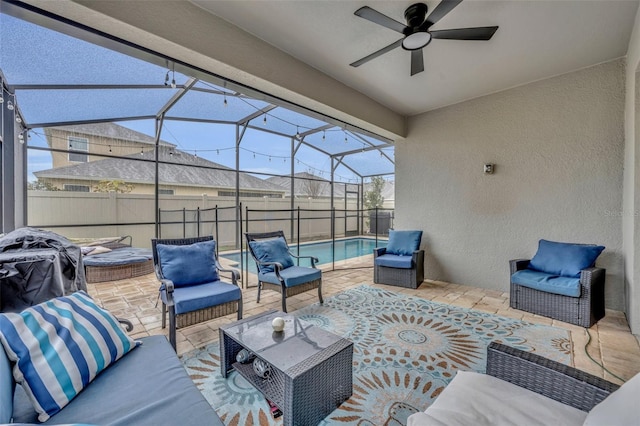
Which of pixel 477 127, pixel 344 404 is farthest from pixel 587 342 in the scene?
pixel 477 127

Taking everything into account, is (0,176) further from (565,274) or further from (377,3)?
(565,274)

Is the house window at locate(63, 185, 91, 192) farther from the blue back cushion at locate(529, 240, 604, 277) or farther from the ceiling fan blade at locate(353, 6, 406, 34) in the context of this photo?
the blue back cushion at locate(529, 240, 604, 277)

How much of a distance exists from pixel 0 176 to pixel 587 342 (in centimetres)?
751

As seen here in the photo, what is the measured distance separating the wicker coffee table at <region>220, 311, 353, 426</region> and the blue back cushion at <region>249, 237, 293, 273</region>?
1.56m


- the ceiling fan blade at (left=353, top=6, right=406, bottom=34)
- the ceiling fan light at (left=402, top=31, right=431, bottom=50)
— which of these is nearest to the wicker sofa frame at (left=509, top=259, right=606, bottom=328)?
the ceiling fan light at (left=402, top=31, right=431, bottom=50)

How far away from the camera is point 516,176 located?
3959mm

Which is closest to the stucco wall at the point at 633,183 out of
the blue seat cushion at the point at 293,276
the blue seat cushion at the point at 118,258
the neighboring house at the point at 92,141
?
the blue seat cushion at the point at 293,276

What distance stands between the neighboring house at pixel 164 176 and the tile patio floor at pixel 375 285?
127 inches

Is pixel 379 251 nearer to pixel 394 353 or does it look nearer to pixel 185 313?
pixel 394 353

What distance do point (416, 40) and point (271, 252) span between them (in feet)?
9.46

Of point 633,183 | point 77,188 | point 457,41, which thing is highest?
point 457,41

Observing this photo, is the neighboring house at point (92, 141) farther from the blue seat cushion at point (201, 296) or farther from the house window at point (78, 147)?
the blue seat cushion at point (201, 296)

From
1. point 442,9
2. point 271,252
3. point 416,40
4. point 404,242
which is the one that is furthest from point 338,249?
point 442,9

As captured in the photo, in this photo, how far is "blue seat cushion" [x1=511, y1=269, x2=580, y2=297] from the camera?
2939mm
